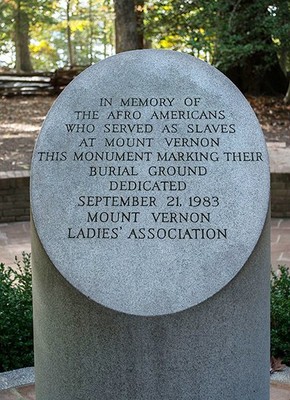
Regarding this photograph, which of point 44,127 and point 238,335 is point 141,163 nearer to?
point 44,127

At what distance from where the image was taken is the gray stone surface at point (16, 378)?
4.65m

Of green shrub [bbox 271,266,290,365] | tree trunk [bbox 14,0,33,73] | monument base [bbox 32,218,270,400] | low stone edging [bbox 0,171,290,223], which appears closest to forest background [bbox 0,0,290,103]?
low stone edging [bbox 0,171,290,223]

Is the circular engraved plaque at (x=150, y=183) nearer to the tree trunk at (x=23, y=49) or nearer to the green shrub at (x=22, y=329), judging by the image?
the green shrub at (x=22, y=329)

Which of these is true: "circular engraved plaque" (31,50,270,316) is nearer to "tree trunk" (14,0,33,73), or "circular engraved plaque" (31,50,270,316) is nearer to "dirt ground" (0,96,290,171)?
"dirt ground" (0,96,290,171)

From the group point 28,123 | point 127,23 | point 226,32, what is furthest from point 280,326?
point 127,23

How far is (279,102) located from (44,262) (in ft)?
48.7

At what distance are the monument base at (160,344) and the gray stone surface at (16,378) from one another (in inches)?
41.4

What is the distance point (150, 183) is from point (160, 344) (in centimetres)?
71

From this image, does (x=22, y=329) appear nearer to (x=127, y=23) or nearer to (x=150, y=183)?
(x=150, y=183)

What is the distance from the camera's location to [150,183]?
12.2ft

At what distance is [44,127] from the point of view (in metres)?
3.93

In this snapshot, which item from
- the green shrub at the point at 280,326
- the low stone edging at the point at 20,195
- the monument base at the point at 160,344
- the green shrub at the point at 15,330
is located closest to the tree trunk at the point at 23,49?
the low stone edging at the point at 20,195

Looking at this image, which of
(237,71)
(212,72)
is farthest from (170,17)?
(212,72)

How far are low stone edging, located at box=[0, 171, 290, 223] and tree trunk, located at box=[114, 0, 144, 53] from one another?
831cm
